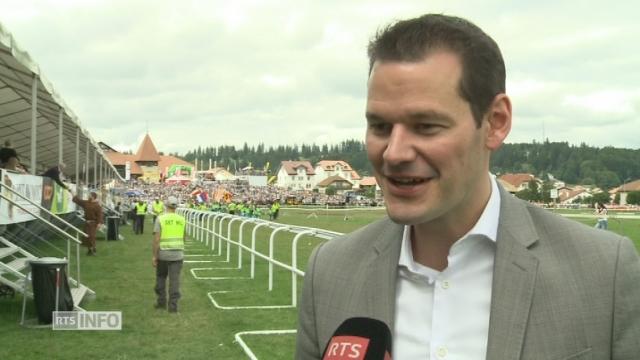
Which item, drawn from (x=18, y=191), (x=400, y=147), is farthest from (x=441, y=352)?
(x=18, y=191)

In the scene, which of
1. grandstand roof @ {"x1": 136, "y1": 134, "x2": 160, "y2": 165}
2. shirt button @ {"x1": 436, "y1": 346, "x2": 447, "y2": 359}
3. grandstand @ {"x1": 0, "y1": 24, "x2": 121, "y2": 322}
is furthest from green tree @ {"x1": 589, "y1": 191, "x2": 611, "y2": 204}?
shirt button @ {"x1": 436, "y1": 346, "x2": 447, "y2": 359}

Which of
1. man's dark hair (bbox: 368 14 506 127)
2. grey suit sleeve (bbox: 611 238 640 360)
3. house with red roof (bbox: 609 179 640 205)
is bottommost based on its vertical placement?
house with red roof (bbox: 609 179 640 205)

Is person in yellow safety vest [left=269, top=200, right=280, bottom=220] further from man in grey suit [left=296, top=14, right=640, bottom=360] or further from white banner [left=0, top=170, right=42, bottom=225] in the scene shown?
man in grey suit [left=296, top=14, right=640, bottom=360]

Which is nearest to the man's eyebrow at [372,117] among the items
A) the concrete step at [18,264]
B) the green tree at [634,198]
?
the concrete step at [18,264]

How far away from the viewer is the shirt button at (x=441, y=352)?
163cm

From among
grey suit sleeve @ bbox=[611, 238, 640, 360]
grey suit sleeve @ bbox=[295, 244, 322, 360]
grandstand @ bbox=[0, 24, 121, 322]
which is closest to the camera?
grey suit sleeve @ bbox=[611, 238, 640, 360]

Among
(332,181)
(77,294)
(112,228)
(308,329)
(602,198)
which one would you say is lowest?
(332,181)

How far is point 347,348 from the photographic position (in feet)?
4.60

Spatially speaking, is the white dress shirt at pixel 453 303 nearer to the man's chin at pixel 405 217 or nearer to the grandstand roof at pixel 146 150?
the man's chin at pixel 405 217

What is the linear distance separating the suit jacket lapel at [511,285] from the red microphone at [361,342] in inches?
10.2

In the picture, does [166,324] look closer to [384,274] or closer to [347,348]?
[384,274]

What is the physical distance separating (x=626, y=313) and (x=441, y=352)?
0.41 m

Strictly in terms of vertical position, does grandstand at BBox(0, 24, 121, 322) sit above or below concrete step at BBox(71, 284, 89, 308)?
above

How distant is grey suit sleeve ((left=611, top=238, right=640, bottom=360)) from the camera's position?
1514 mm
